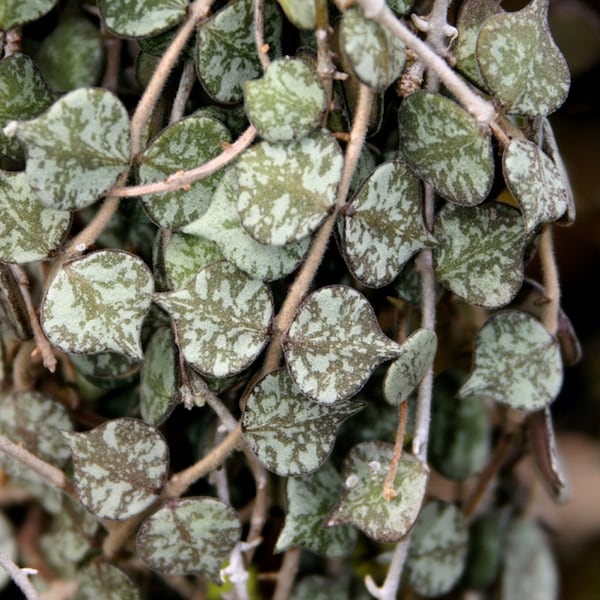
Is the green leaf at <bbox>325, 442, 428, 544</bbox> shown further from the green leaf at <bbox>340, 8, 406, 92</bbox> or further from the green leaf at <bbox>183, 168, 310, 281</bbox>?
the green leaf at <bbox>340, 8, 406, 92</bbox>

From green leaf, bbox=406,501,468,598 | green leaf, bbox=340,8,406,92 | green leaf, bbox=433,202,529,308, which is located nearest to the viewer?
green leaf, bbox=340,8,406,92

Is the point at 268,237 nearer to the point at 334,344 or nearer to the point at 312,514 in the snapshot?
the point at 334,344

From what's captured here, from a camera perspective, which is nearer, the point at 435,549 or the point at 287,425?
the point at 287,425

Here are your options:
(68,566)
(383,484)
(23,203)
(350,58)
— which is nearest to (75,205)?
(23,203)

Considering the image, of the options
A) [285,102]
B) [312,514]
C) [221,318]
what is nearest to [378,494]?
[312,514]

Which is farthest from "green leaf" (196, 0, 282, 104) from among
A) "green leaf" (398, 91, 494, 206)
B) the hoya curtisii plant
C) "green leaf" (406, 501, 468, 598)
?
"green leaf" (406, 501, 468, 598)

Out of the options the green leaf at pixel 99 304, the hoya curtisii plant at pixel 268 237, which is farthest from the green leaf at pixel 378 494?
→ the green leaf at pixel 99 304

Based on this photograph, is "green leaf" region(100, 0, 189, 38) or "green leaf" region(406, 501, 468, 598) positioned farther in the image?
"green leaf" region(406, 501, 468, 598)
